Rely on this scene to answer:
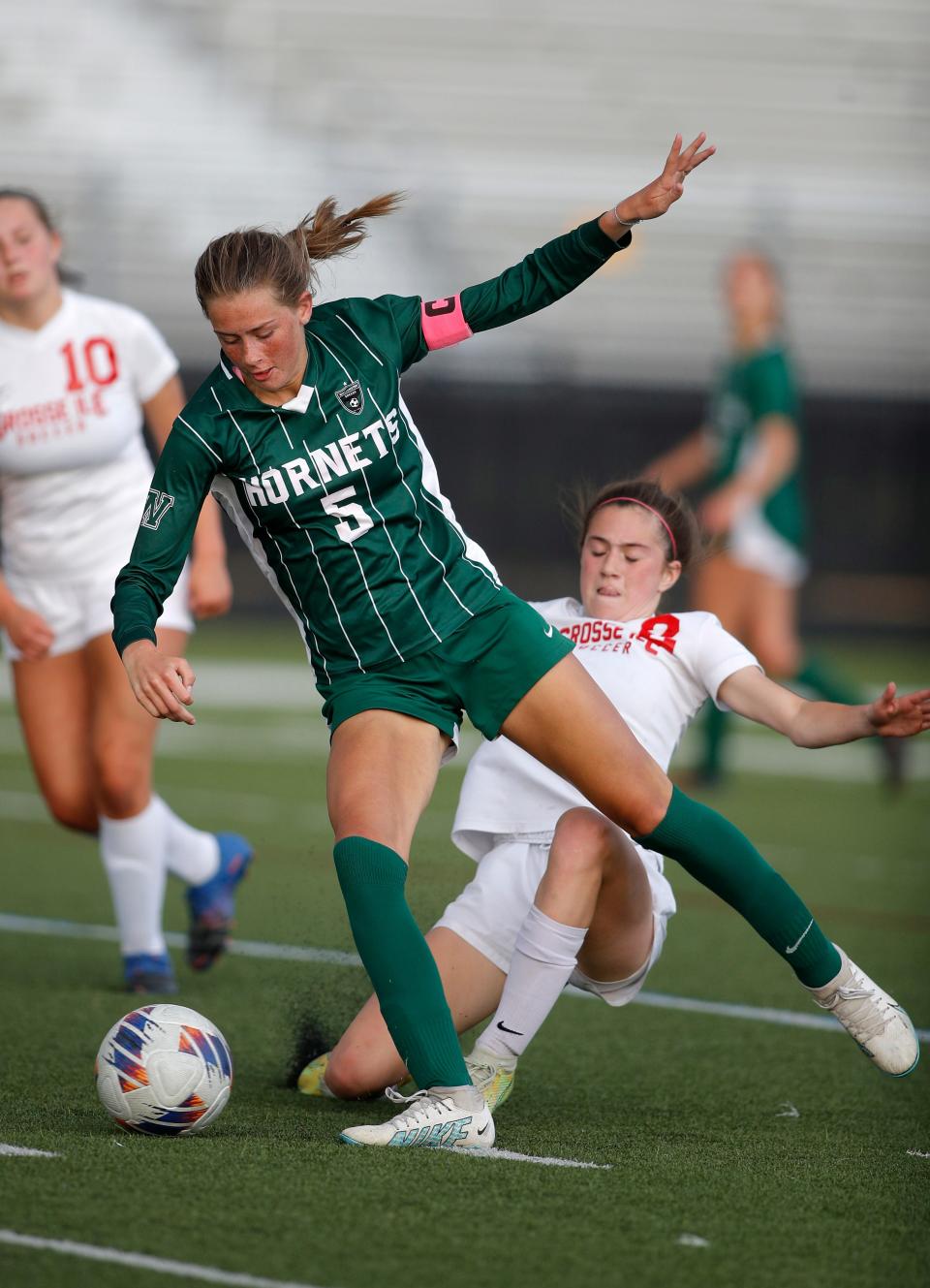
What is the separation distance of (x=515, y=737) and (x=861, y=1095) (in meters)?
1.27

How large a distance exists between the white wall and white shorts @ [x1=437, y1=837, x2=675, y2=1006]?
16.1 meters

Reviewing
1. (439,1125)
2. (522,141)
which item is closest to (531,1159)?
(439,1125)

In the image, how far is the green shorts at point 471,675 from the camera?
11.5ft

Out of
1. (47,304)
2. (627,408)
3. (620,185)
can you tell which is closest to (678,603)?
(627,408)

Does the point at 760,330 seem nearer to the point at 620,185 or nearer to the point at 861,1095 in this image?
the point at 861,1095

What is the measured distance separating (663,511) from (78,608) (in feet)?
6.04

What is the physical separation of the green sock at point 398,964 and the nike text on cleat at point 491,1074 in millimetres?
347

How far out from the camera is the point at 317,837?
8008mm

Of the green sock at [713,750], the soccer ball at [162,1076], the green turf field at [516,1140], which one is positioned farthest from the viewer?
the green sock at [713,750]

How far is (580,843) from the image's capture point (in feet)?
11.9

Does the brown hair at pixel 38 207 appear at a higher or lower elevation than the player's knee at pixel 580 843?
higher

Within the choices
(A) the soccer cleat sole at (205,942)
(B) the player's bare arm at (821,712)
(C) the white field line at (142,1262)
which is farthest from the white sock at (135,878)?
(C) the white field line at (142,1262)

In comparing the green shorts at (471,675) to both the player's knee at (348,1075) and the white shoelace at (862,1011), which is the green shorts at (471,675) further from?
the white shoelace at (862,1011)

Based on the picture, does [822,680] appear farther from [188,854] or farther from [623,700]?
[623,700]
